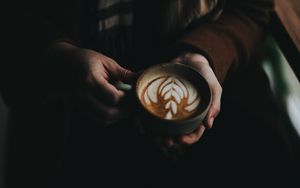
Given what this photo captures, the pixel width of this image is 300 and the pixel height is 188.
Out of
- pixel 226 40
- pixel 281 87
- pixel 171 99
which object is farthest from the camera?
pixel 281 87

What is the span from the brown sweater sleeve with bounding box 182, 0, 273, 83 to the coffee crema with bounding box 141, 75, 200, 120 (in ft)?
0.54

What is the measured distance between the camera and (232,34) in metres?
1.18

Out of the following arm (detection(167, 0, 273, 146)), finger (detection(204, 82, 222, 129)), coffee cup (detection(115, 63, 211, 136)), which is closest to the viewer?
coffee cup (detection(115, 63, 211, 136))

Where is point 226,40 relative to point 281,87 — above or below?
above

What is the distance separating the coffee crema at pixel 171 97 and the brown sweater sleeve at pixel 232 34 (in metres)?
0.16

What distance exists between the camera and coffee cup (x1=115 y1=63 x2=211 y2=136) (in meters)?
0.87

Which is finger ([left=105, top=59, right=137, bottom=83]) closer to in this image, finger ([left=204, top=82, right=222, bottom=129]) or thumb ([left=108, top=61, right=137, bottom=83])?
thumb ([left=108, top=61, right=137, bottom=83])

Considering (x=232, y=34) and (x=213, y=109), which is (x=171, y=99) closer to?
(x=213, y=109)

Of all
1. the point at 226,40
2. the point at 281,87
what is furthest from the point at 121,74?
the point at 281,87

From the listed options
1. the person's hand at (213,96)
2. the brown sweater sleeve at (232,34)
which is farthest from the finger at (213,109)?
the brown sweater sleeve at (232,34)

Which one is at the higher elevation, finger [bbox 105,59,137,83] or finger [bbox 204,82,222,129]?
finger [bbox 105,59,137,83]

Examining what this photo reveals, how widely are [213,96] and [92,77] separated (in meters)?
0.29

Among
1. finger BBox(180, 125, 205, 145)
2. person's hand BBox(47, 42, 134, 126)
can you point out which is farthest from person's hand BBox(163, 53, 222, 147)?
person's hand BBox(47, 42, 134, 126)

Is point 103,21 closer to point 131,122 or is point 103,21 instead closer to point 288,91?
point 131,122
